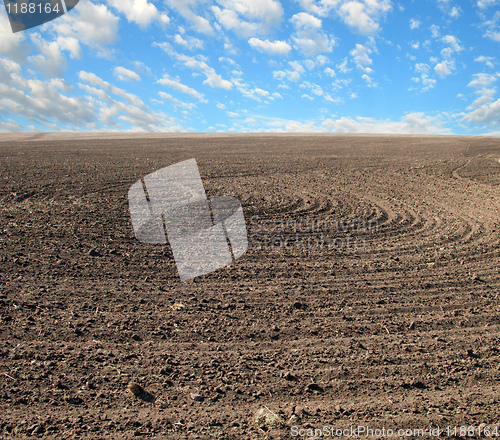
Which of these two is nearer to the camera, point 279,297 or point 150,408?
point 150,408

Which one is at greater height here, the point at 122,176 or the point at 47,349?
the point at 122,176

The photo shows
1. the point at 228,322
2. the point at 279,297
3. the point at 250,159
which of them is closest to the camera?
the point at 228,322

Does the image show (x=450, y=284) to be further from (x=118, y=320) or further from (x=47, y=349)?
(x=47, y=349)

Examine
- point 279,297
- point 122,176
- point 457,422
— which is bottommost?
point 457,422

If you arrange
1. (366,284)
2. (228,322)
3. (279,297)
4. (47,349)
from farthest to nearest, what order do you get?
(366,284)
(279,297)
(228,322)
(47,349)

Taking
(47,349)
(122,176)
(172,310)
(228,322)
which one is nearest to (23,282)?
(47,349)

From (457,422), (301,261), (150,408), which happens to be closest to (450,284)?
(301,261)

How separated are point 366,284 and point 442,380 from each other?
1929mm

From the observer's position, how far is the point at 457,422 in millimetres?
2779

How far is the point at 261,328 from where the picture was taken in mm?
4004

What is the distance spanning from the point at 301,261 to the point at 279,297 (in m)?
1.33

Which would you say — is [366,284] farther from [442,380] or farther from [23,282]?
[23,282]

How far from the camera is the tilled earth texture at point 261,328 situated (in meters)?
2.82

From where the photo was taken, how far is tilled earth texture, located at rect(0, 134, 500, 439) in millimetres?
2816
